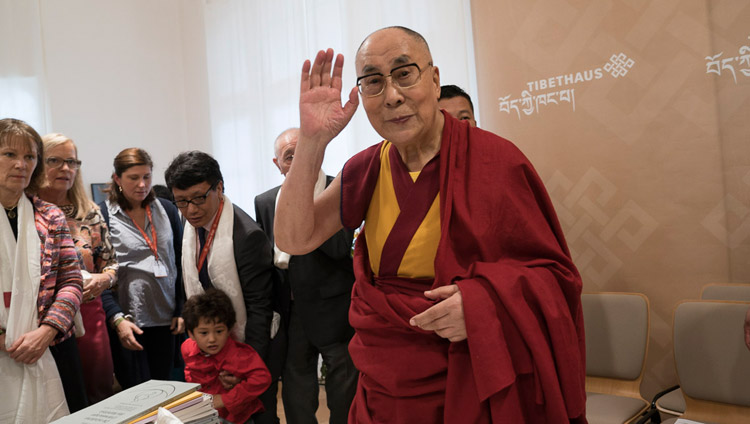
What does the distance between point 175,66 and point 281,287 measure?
14.2ft

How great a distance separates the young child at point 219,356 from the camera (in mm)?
2205

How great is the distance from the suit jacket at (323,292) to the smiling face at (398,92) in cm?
115

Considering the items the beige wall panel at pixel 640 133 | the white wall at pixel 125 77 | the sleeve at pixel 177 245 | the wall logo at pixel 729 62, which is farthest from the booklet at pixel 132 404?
the white wall at pixel 125 77

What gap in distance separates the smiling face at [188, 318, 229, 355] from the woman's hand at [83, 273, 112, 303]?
616mm

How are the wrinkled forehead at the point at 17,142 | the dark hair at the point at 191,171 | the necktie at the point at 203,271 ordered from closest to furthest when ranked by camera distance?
1. the wrinkled forehead at the point at 17,142
2. the dark hair at the point at 191,171
3. the necktie at the point at 203,271

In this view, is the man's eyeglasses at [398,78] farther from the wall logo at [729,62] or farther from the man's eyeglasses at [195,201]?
the wall logo at [729,62]

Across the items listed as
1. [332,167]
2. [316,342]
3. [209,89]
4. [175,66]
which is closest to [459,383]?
[316,342]

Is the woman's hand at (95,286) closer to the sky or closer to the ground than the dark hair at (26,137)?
closer to the ground

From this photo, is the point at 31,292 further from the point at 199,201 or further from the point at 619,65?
→ the point at 619,65

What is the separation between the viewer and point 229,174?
542cm

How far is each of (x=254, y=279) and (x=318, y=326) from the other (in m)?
0.35

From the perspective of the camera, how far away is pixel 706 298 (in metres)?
2.59

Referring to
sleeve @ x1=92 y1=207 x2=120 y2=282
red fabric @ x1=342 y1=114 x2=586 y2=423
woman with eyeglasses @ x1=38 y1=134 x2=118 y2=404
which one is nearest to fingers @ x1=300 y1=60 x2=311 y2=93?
red fabric @ x1=342 y1=114 x2=586 y2=423

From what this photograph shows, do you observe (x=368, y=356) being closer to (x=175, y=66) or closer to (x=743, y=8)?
(x=743, y=8)
